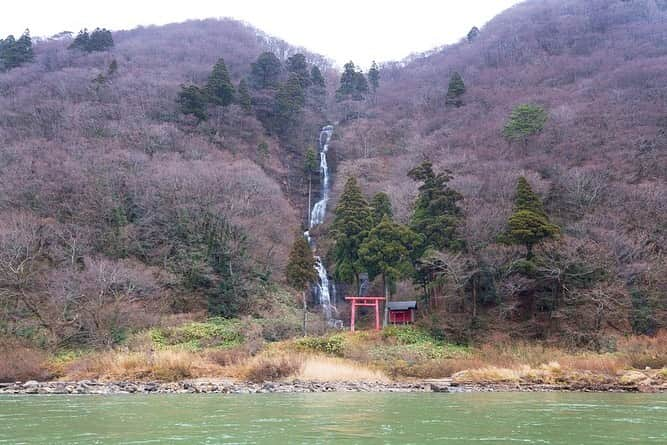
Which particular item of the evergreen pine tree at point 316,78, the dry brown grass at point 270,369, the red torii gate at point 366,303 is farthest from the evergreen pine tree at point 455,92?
the dry brown grass at point 270,369

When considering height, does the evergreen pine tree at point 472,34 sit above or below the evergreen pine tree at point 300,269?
above

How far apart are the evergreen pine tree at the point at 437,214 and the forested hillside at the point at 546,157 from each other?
1.25ft

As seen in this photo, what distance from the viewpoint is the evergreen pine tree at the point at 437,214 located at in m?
32.0

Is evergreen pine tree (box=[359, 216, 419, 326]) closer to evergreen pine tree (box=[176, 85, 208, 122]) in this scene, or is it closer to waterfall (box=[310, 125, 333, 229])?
waterfall (box=[310, 125, 333, 229])

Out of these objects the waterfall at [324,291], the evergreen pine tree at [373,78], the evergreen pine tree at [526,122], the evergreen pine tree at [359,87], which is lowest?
the waterfall at [324,291]

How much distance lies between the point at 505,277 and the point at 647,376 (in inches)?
378

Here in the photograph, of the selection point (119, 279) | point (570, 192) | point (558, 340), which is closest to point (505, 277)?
point (558, 340)

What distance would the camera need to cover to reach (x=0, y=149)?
44.8 meters

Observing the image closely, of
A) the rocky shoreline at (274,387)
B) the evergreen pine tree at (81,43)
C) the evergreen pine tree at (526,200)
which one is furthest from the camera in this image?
the evergreen pine tree at (81,43)

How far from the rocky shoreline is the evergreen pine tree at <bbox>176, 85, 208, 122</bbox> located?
37.9 m

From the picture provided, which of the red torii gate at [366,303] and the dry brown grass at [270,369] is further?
the red torii gate at [366,303]

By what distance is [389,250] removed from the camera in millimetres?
32844

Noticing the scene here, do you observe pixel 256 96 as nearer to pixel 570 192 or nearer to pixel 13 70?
pixel 13 70

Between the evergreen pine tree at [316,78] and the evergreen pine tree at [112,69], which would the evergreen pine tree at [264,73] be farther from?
the evergreen pine tree at [112,69]
